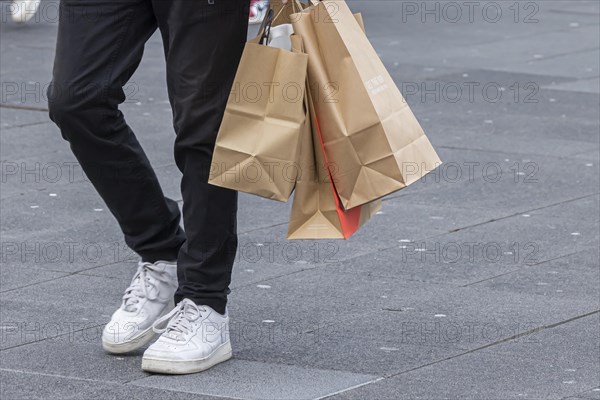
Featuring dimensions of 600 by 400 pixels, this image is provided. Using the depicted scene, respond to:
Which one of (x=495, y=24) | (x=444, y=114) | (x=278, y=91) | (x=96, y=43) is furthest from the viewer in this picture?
(x=495, y=24)

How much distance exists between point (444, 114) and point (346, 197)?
5068mm

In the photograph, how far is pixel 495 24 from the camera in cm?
1361

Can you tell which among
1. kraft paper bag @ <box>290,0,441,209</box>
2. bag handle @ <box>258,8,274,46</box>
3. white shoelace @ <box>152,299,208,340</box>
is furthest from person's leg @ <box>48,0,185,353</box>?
kraft paper bag @ <box>290,0,441,209</box>

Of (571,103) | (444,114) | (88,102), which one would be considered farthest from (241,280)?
(571,103)

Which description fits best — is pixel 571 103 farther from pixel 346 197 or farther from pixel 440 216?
pixel 346 197

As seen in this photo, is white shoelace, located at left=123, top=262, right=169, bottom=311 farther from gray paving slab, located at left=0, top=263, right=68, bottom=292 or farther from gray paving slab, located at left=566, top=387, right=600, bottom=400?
gray paving slab, located at left=566, top=387, right=600, bottom=400

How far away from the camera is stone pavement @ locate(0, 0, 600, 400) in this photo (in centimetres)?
385

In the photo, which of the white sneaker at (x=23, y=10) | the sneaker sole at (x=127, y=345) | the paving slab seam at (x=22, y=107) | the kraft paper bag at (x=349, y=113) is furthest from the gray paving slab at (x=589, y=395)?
the white sneaker at (x=23, y=10)

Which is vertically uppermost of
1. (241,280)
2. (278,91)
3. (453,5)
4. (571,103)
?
(278,91)

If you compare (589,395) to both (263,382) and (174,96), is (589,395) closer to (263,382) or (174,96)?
(263,382)

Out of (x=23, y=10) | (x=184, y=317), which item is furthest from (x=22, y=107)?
(x=184, y=317)

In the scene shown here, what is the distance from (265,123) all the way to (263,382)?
800 mm

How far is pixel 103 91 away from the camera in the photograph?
3.77 m

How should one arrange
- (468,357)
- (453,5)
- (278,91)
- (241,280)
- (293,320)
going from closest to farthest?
(278,91)
(468,357)
(293,320)
(241,280)
(453,5)
